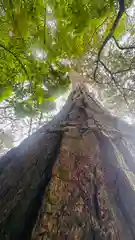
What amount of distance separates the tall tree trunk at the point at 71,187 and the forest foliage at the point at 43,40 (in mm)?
618

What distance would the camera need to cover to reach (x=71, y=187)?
1.94 metres

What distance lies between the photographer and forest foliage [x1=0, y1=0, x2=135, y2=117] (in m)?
1.62

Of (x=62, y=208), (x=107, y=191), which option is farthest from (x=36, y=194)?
(x=107, y=191)

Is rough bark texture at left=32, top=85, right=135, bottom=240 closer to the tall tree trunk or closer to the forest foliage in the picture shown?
the tall tree trunk

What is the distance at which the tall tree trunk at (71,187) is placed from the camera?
5.39 feet

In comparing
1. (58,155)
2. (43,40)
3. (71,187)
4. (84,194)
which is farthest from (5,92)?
(84,194)

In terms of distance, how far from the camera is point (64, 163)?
2.20 meters

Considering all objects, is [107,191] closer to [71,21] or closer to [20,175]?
[20,175]

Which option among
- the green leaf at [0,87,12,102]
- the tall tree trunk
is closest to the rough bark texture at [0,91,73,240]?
the tall tree trunk

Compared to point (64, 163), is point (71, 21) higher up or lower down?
higher up

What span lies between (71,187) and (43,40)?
1.44 m

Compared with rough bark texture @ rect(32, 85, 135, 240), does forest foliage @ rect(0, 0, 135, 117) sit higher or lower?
higher

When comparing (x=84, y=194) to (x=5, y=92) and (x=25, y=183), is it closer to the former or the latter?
(x=25, y=183)

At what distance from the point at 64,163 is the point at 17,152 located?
1.18m
